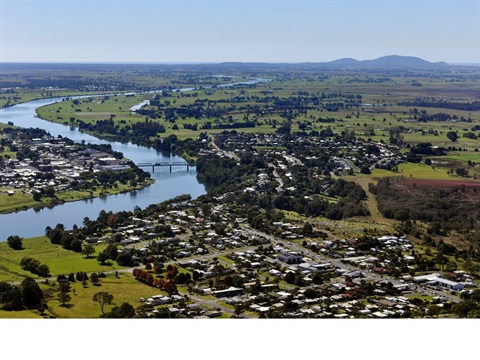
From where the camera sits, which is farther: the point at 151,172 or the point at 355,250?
the point at 151,172

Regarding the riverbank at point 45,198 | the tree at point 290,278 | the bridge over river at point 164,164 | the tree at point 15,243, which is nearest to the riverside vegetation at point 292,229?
the tree at point 290,278

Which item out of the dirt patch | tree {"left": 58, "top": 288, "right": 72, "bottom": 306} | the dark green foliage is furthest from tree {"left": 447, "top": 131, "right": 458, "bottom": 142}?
the dark green foliage

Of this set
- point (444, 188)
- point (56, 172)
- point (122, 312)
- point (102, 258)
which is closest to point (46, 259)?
point (102, 258)

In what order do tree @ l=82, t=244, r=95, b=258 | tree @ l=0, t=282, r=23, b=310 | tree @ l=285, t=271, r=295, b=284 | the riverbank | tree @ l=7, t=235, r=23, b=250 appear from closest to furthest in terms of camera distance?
tree @ l=0, t=282, r=23, b=310
tree @ l=285, t=271, r=295, b=284
tree @ l=82, t=244, r=95, b=258
tree @ l=7, t=235, r=23, b=250
the riverbank

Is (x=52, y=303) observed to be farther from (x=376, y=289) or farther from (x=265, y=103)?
(x=265, y=103)

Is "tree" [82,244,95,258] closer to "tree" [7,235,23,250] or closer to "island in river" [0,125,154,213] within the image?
"tree" [7,235,23,250]

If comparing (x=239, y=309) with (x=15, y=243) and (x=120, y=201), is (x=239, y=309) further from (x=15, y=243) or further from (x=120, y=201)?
(x=120, y=201)

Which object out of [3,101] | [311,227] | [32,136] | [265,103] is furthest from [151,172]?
[3,101]
